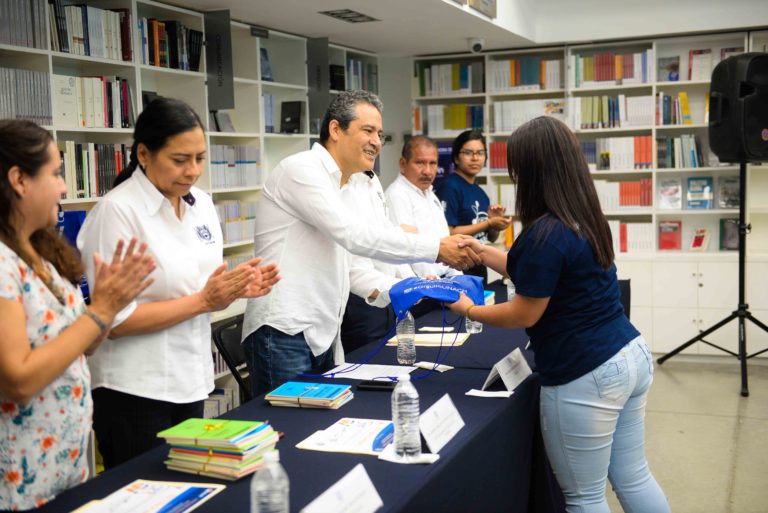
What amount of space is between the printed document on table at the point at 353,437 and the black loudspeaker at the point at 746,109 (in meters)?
4.44

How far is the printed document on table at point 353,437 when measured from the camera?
2.00 metres

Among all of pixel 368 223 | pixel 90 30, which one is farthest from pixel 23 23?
pixel 368 223

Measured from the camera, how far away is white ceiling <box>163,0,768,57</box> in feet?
16.4

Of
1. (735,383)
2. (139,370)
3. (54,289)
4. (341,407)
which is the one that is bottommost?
(735,383)

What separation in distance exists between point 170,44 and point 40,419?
355 centimetres

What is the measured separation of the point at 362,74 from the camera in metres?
7.11

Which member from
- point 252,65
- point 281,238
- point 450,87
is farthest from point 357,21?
point 281,238

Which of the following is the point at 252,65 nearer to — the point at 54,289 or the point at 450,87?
the point at 450,87

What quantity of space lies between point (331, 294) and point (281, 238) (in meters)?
0.27

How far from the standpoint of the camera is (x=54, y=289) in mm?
1725

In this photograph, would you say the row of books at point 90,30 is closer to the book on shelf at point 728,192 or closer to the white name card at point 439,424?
the white name card at point 439,424

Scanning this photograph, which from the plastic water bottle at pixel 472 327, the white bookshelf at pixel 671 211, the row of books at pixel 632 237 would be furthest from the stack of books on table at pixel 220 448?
the row of books at pixel 632 237

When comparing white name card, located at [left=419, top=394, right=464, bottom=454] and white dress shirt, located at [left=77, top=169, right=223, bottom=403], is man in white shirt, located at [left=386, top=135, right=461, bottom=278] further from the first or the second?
white name card, located at [left=419, top=394, right=464, bottom=454]

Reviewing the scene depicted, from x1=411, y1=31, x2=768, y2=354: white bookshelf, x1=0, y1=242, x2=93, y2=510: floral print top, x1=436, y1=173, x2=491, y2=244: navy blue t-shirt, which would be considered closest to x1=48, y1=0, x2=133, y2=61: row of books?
x1=436, y1=173, x2=491, y2=244: navy blue t-shirt
